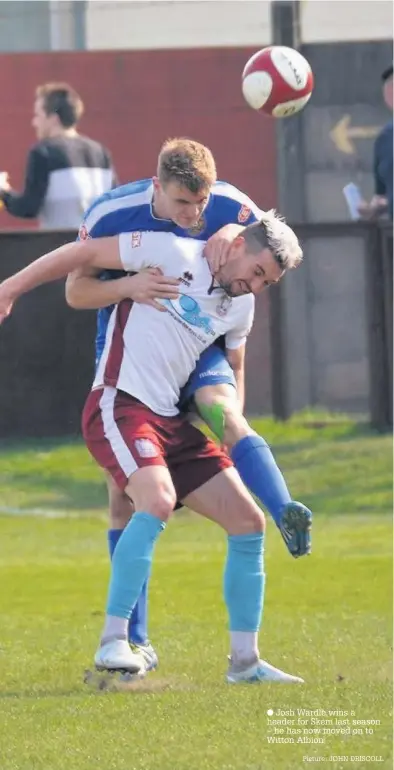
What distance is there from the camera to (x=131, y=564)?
564cm

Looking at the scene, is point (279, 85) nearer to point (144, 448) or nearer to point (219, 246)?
point (219, 246)

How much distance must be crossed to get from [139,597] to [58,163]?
597cm

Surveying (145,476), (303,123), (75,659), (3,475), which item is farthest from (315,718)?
(303,123)

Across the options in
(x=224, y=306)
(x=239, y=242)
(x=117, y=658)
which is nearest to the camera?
(x=117, y=658)

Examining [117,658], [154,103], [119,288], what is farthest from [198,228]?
[154,103]

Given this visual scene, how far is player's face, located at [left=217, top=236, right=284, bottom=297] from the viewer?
19.3 ft

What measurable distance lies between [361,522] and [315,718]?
5.26m

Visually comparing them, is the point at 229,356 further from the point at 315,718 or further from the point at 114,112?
the point at 114,112

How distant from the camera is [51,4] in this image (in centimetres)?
1498

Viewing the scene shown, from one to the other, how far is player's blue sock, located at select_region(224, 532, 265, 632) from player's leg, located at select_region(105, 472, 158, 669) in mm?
325

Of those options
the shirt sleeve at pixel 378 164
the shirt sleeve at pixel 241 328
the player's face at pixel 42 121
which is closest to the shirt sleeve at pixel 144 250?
the shirt sleeve at pixel 241 328

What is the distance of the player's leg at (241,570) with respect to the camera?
227 inches

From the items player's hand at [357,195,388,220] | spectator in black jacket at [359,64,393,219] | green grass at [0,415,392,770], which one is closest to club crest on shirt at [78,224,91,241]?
green grass at [0,415,392,770]

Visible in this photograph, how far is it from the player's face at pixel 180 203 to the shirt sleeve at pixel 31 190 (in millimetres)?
5612
